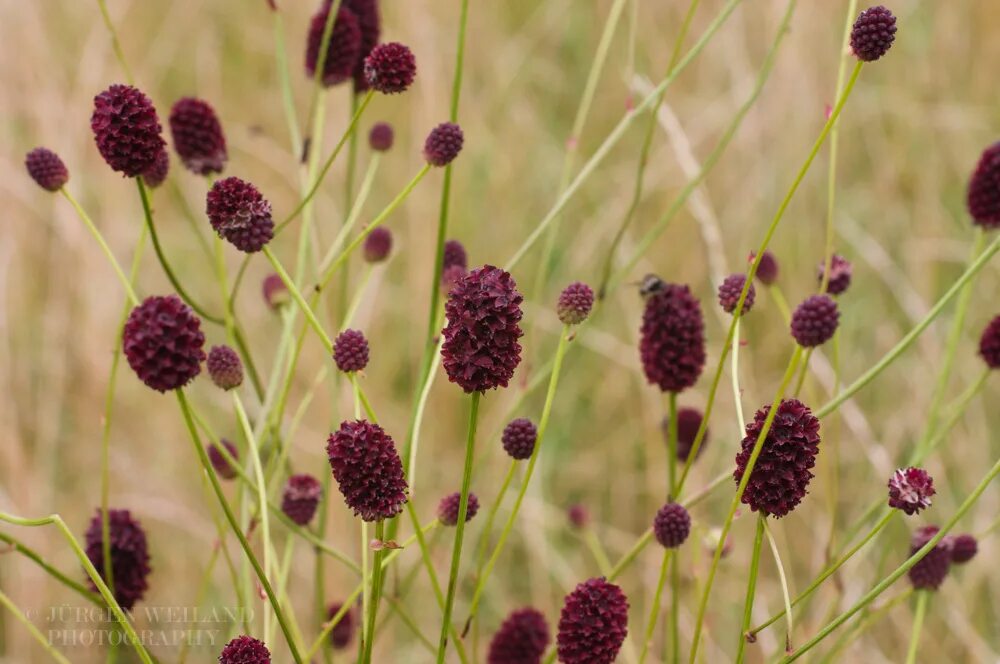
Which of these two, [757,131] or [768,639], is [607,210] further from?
[768,639]

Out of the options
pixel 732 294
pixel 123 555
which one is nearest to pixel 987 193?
pixel 732 294

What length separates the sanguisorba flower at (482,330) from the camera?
25.7 inches

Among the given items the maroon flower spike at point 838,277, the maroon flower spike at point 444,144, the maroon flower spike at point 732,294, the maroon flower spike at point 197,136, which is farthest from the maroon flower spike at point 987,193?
the maroon flower spike at point 197,136

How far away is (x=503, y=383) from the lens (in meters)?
0.67

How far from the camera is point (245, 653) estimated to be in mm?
688

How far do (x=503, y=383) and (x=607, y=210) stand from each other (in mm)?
1811

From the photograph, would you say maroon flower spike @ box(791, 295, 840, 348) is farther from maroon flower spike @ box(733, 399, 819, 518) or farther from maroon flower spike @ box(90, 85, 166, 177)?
maroon flower spike @ box(90, 85, 166, 177)

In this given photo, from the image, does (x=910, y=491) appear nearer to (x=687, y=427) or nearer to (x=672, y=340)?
(x=672, y=340)

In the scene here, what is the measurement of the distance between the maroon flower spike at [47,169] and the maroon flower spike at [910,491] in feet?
2.68

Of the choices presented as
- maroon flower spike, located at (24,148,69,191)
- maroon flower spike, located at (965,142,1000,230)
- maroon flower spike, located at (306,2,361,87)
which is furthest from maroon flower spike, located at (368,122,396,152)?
maroon flower spike, located at (965,142,1000,230)

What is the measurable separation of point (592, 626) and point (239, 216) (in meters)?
0.44

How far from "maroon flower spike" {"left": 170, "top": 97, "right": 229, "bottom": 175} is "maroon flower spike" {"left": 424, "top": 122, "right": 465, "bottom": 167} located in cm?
29

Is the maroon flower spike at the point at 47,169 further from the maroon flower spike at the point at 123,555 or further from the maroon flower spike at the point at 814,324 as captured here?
the maroon flower spike at the point at 814,324

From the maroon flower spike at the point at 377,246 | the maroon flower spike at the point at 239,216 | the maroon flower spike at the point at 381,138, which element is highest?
the maroon flower spike at the point at 381,138
